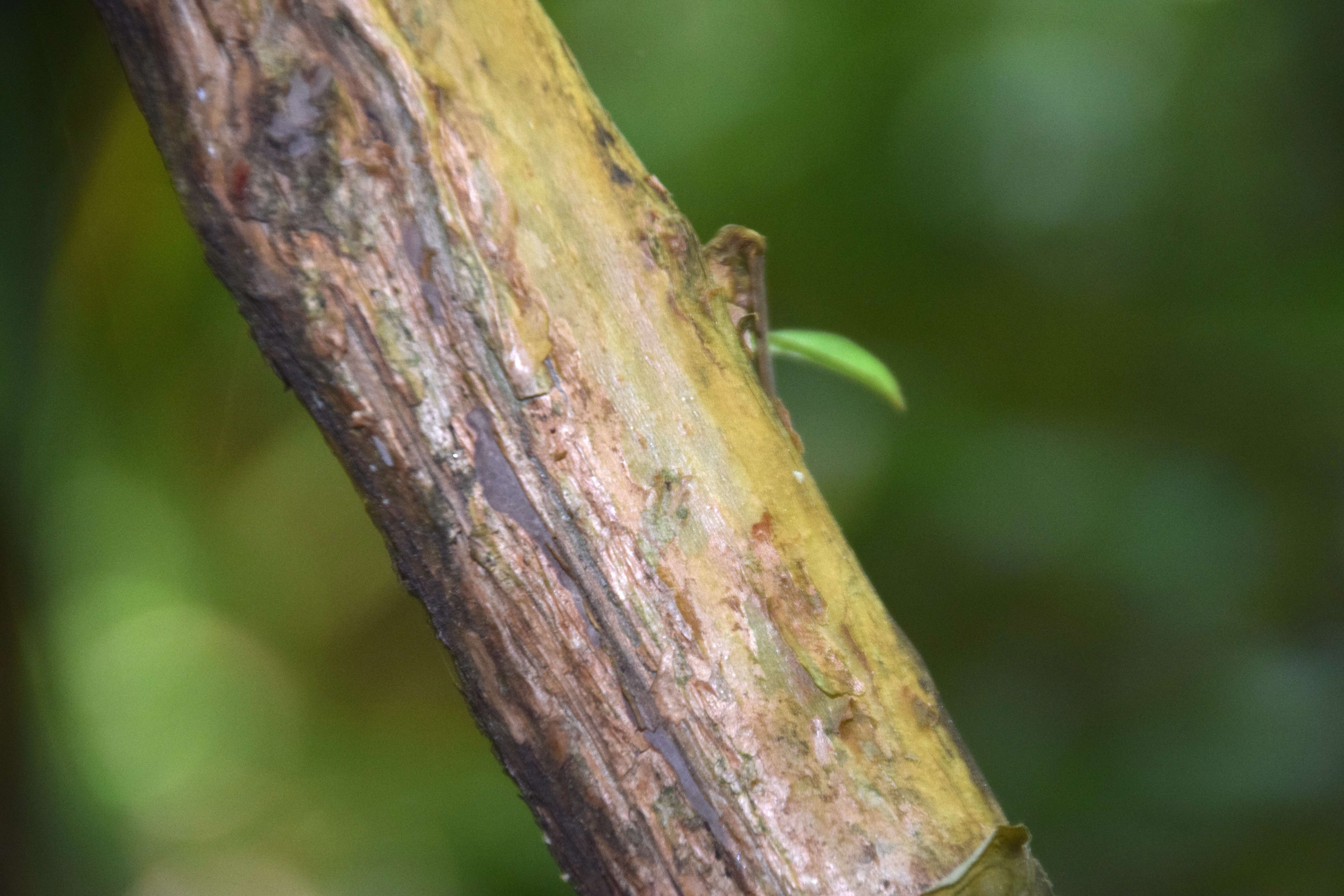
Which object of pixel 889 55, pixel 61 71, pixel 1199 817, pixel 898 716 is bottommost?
pixel 1199 817

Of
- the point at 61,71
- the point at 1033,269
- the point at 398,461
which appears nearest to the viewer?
the point at 398,461

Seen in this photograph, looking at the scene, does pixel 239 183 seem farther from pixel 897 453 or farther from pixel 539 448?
pixel 897 453

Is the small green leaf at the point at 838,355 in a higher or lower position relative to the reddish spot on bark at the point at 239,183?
lower

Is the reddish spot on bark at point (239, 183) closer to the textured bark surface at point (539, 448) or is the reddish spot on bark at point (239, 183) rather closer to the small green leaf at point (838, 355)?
the textured bark surface at point (539, 448)

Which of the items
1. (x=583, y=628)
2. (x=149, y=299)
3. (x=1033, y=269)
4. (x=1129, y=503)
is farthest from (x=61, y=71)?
(x=1129, y=503)

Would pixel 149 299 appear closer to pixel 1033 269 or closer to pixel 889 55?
pixel 889 55

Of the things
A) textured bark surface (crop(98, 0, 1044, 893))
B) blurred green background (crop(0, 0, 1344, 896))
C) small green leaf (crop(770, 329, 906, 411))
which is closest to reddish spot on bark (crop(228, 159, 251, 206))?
textured bark surface (crop(98, 0, 1044, 893))

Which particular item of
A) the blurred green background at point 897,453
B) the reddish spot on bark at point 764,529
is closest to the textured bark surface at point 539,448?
the reddish spot on bark at point 764,529
